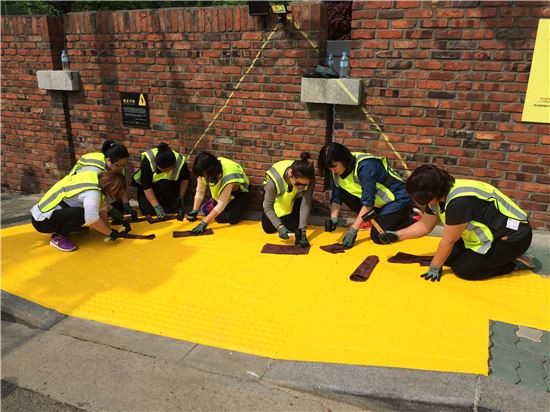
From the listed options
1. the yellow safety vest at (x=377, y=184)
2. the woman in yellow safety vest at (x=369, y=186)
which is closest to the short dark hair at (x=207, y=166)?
the woman in yellow safety vest at (x=369, y=186)

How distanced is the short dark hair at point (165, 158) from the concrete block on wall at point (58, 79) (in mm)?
1795

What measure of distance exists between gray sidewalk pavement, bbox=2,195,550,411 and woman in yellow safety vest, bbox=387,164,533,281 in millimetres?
1244

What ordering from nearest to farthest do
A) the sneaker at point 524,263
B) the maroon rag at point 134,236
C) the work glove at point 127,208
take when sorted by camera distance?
the sneaker at point 524,263, the maroon rag at point 134,236, the work glove at point 127,208

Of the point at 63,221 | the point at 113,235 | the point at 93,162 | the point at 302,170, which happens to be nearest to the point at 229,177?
the point at 302,170

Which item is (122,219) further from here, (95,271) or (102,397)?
(102,397)

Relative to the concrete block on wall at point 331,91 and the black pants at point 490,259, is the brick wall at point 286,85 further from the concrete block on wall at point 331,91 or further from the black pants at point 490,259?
the black pants at point 490,259

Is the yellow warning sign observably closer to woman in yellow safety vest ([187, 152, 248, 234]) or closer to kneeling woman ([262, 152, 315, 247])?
kneeling woman ([262, 152, 315, 247])

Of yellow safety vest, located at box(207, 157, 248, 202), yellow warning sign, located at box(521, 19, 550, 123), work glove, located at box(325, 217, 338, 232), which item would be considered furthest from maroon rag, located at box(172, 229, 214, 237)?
yellow warning sign, located at box(521, 19, 550, 123)

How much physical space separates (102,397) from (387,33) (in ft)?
12.8

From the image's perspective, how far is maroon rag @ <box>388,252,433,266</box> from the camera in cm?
→ 388

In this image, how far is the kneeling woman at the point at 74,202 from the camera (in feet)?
14.1

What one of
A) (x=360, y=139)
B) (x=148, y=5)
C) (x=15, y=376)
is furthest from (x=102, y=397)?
(x=148, y=5)

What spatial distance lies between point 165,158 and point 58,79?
2.19 m

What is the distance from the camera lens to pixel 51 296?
3594 millimetres
